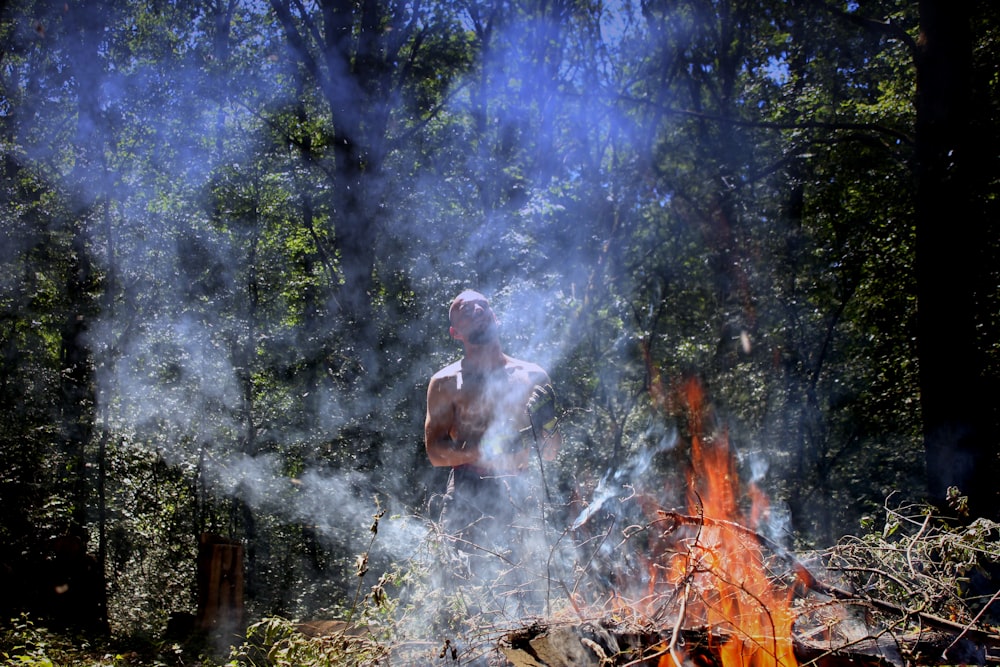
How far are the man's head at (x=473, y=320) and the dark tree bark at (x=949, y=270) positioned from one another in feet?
11.8

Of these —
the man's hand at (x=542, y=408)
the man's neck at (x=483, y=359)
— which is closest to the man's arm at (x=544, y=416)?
the man's hand at (x=542, y=408)

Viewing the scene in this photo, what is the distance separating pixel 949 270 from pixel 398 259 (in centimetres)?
619

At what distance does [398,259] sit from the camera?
8.91 meters

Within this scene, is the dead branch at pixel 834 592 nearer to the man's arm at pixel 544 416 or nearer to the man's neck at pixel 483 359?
the man's arm at pixel 544 416

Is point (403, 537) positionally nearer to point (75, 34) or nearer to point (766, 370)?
point (766, 370)

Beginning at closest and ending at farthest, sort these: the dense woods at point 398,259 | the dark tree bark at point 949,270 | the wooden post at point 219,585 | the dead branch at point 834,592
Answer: the dead branch at point 834,592
the dark tree bark at point 949,270
the wooden post at point 219,585
the dense woods at point 398,259

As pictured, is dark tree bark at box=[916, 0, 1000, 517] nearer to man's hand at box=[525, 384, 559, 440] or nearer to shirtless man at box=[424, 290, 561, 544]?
man's hand at box=[525, 384, 559, 440]

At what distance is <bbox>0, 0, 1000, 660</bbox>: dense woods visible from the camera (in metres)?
8.10

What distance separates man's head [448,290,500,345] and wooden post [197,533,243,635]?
3568 mm

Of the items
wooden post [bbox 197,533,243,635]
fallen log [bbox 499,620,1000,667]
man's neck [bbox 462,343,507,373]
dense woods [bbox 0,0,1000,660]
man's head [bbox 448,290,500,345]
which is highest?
dense woods [bbox 0,0,1000,660]

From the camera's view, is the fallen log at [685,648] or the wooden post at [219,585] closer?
the fallen log at [685,648]

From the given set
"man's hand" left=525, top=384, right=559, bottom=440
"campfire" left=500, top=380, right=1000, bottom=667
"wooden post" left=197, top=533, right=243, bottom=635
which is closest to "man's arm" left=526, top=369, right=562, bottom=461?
"man's hand" left=525, top=384, right=559, bottom=440

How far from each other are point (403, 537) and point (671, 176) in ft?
21.7

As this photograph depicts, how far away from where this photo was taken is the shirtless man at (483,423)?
3889 millimetres
